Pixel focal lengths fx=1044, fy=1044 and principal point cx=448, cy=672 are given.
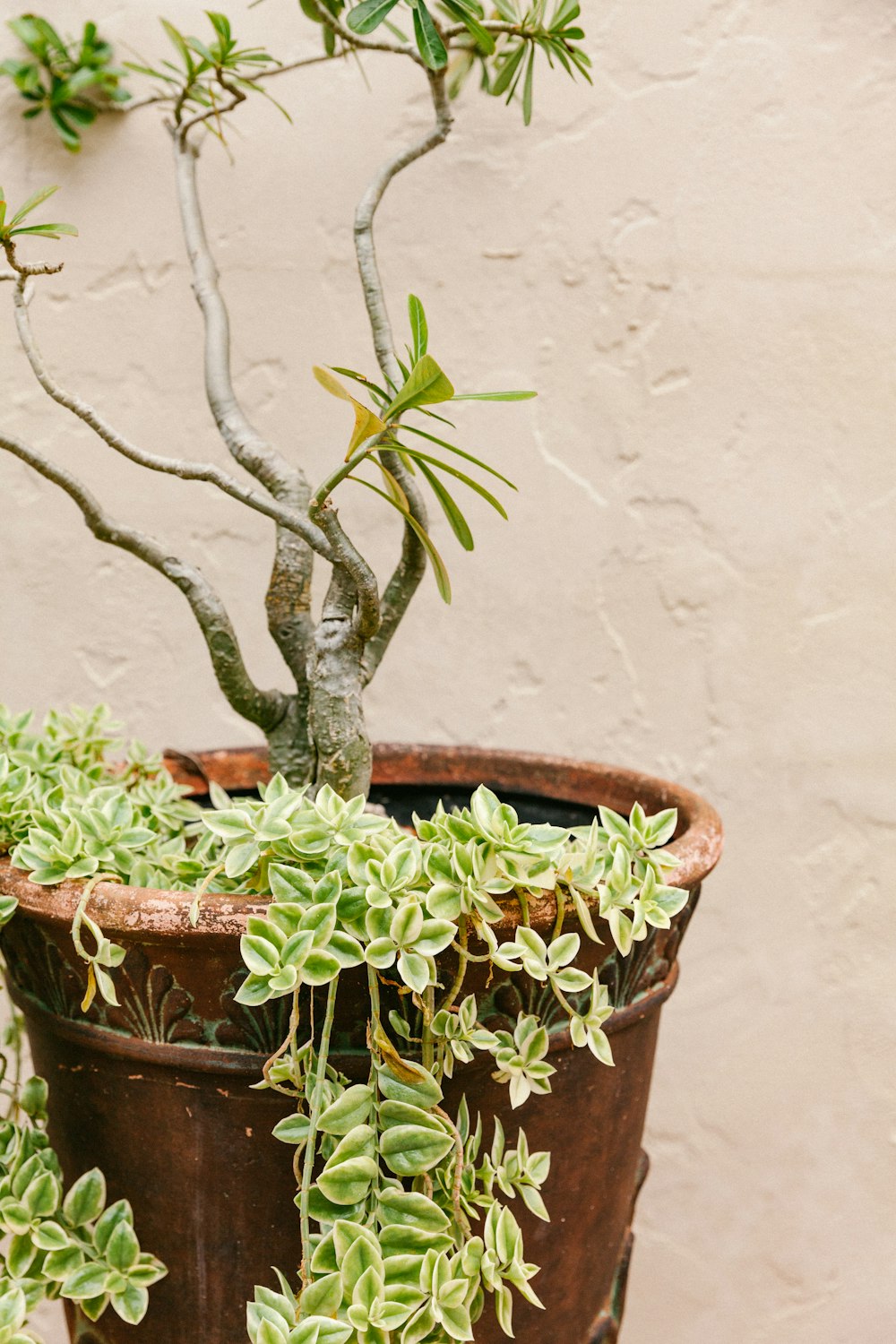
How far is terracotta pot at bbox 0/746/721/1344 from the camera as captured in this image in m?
0.60

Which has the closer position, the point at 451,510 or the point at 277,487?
the point at 451,510

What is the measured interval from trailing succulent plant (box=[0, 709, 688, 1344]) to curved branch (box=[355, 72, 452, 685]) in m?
0.22

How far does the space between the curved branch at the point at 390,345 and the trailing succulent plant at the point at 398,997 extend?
224 millimetres

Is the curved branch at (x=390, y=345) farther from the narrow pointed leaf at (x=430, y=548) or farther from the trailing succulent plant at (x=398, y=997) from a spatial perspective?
the trailing succulent plant at (x=398, y=997)

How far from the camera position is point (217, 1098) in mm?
616

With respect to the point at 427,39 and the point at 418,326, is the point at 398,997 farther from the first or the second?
the point at 427,39

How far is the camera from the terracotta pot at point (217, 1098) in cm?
60

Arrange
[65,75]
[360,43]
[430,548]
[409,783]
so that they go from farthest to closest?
[65,75]
[409,783]
[360,43]
[430,548]

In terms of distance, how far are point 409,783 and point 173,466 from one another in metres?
0.43

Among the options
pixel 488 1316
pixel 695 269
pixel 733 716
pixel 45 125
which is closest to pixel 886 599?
pixel 733 716

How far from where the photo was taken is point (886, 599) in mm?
1234

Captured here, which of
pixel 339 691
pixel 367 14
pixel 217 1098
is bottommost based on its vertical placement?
pixel 217 1098

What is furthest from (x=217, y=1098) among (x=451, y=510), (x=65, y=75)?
(x=65, y=75)

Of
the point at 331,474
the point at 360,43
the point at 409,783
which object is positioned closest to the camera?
the point at 331,474
